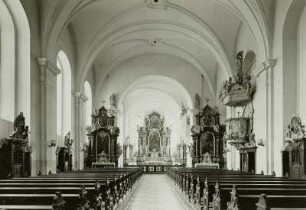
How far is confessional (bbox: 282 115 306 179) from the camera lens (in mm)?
10547

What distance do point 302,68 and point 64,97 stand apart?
1013 cm

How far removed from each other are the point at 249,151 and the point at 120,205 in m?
7.45

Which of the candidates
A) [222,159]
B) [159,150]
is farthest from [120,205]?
[159,150]

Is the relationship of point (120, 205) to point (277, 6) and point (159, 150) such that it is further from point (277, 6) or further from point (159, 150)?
point (159, 150)

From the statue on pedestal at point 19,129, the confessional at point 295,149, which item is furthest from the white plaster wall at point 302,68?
the statue on pedestal at point 19,129

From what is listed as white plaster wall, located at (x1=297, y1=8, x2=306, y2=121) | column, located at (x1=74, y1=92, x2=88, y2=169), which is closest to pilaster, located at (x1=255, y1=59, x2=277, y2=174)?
white plaster wall, located at (x1=297, y1=8, x2=306, y2=121)

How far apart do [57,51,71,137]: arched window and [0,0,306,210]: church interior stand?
0.15 feet

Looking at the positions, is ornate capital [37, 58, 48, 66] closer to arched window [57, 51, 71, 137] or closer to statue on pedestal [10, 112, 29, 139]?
statue on pedestal [10, 112, 29, 139]

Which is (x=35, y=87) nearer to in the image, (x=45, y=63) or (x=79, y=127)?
(x=45, y=63)

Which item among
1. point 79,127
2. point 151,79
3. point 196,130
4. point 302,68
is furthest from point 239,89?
point 151,79

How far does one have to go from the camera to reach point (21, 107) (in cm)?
1234

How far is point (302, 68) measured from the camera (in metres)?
12.4

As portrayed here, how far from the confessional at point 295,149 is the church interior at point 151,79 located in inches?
1.5

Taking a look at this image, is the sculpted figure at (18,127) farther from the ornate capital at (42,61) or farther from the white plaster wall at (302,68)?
the white plaster wall at (302,68)
